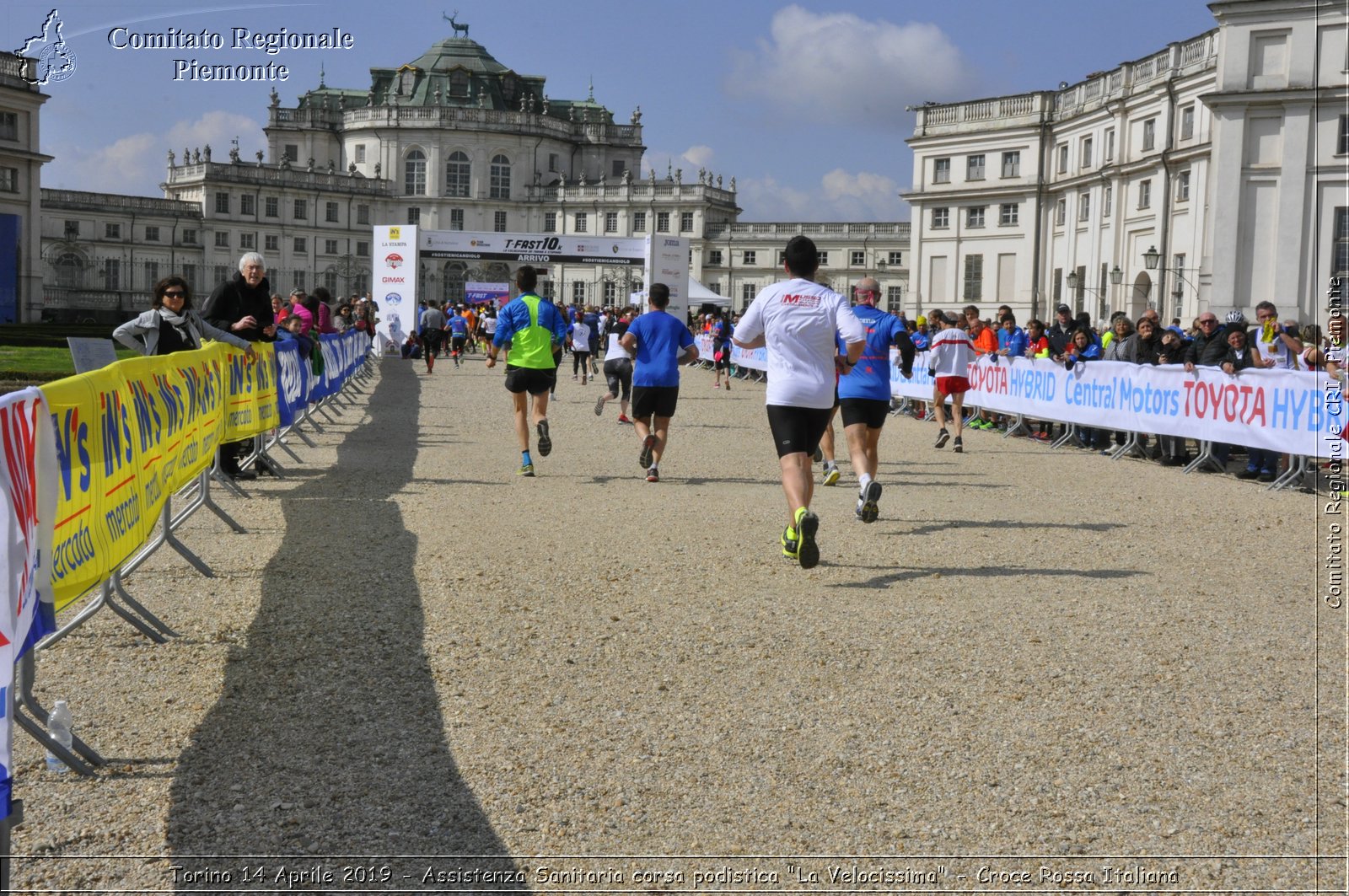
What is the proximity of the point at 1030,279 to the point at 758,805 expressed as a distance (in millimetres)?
63594

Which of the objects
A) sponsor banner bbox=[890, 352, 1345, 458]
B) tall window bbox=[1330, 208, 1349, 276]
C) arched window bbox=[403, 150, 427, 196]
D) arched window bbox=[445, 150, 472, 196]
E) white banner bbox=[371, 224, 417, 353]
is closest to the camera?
sponsor banner bbox=[890, 352, 1345, 458]

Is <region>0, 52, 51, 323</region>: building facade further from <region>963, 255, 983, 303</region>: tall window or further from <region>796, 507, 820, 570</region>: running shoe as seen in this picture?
<region>796, 507, 820, 570</region>: running shoe

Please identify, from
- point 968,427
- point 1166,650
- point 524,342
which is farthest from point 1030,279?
point 1166,650

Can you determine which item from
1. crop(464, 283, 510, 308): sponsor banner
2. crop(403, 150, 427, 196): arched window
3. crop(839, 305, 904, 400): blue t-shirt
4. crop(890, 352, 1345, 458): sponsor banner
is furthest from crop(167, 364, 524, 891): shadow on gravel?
crop(403, 150, 427, 196): arched window

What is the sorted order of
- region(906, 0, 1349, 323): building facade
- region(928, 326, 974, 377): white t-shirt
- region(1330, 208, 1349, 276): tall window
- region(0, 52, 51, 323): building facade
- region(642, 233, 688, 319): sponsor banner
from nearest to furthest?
region(928, 326, 974, 377): white t-shirt → region(1330, 208, 1349, 276): tall window → region(906, 0, 1349, 323): building facade → region(642, 233, 688, 319): sponsor banner → region(0, 52, 51, 323): building facade

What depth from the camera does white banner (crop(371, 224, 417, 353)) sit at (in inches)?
1853

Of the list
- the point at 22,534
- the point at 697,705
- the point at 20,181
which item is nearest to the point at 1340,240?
the point at 697,705

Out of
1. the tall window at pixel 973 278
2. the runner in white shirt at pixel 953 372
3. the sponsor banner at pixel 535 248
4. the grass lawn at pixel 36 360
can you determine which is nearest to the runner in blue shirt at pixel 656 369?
the runner in white shirt at pixel 953 372

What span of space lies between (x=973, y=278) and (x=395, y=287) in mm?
32330

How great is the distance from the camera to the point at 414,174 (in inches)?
4535

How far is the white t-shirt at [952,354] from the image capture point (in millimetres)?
17469

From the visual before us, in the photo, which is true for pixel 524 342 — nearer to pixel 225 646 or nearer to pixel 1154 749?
pixel 225 646

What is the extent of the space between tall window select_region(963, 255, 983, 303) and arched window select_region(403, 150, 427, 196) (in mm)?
59769

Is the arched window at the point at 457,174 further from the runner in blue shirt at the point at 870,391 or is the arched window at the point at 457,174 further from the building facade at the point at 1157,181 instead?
the runner in blue shirt at the point at 870,391
